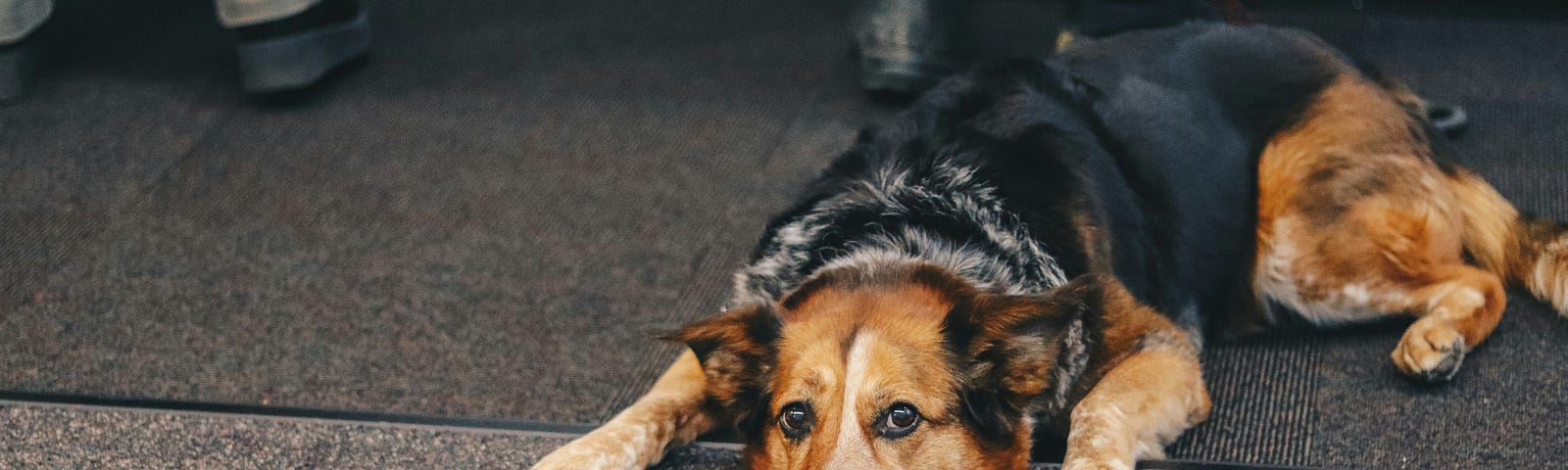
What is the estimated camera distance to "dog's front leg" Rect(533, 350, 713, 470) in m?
2.20

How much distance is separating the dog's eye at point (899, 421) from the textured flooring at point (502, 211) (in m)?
0.60

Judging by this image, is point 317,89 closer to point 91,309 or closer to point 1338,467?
point 91,309

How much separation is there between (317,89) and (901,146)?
2298mm

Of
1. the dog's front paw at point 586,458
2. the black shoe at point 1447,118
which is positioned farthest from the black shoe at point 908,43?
the dog's front paw at point 586,458

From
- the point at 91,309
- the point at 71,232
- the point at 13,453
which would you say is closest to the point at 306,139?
the point at 71,232

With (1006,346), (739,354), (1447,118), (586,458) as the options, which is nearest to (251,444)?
(586,458)

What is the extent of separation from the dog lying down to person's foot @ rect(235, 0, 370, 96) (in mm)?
2049

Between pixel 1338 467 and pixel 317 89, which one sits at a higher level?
pixel 1338 467

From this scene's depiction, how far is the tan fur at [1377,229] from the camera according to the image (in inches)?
99.6

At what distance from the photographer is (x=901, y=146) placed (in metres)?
2.51

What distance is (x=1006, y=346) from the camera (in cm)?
204

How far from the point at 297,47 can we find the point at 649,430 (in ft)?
7.32

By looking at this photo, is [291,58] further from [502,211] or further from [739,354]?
[739,354]

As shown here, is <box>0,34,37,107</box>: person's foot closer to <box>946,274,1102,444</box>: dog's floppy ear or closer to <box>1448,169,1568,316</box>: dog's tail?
<box>946,274,1102,444</box>: dog's floppy ear
